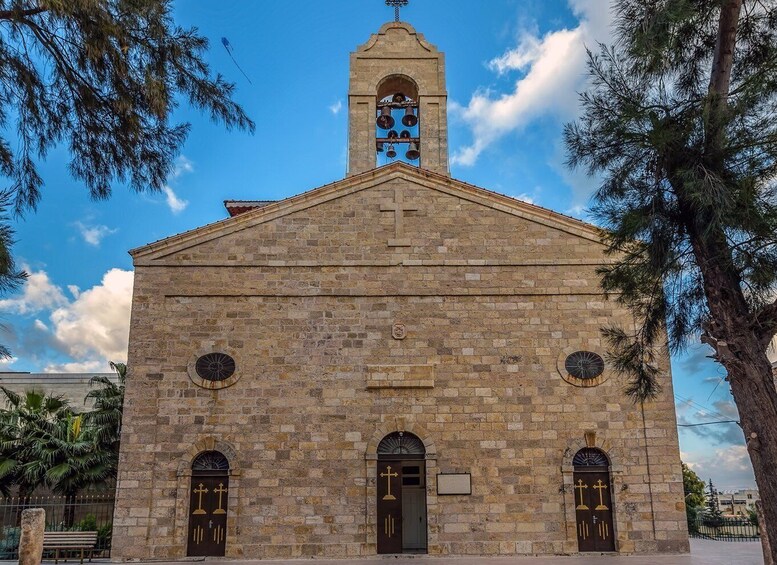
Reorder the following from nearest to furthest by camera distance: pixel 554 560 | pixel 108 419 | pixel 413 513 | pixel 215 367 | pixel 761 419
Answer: pixel 761 419
pixel 554 560
pixel 215 367
pixel 108 419
pixel 413 513

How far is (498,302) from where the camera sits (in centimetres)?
1617

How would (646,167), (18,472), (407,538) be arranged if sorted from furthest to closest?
1. (407,538)
2. (18,472)
3. (646,167)

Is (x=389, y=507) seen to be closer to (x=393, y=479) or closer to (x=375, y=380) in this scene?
(x=393, y=479)

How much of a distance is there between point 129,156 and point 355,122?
994 centimetres

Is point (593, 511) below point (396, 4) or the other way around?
below

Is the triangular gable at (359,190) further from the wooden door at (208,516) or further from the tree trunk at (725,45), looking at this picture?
the tree trunk at (725,45)

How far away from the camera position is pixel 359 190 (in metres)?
16.8

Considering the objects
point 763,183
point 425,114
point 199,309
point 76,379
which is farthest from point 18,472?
point 763,183

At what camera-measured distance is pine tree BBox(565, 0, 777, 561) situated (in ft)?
26.1

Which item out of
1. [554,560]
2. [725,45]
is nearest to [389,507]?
[554,560]

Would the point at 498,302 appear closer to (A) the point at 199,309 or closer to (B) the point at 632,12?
(A) the point at 199,309

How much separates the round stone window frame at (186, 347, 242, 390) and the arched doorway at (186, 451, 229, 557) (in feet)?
4.71

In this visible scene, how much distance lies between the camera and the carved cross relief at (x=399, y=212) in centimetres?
1650

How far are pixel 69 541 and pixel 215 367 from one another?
14.9 ft
